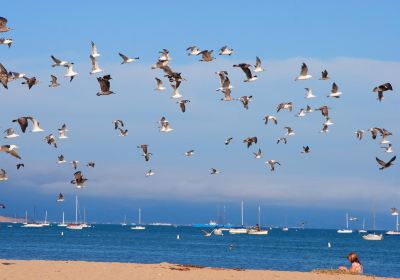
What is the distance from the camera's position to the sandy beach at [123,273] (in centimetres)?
3525

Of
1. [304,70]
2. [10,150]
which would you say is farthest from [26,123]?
[304,70]

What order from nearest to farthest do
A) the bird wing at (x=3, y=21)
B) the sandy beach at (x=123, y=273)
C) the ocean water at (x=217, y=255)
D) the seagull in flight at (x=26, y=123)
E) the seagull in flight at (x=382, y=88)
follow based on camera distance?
the sandy beach at (x=123, y=273), the bird wing at (x=3, y=21), the seagull in flight at (x=26, y=123), the seagull in flight at (x=382, y=88), the ocean water at (x=217, y=255)

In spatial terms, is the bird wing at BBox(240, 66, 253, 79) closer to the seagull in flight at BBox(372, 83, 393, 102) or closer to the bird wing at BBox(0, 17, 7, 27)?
the seagull in flight at BBox(372, 83, 393, 102)

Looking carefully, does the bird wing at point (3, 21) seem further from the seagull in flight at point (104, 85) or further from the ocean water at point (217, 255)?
the ocean water at point (217, 255)

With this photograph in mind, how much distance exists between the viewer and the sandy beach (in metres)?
35.2

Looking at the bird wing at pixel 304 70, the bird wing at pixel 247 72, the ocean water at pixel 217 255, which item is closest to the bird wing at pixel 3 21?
the bird wing at pixel 247 72

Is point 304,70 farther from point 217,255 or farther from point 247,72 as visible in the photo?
point 217,255

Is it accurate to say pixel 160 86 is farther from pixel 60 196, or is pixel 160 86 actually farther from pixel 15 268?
pixel 15 268

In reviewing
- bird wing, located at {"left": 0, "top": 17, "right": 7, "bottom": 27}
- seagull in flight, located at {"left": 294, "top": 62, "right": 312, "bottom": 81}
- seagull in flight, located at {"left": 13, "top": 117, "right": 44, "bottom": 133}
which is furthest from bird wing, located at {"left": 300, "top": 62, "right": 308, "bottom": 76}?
bird wing, located at {"left": 0, "top": 17, "right": 7, "bottom": 27}

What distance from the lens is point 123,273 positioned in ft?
123

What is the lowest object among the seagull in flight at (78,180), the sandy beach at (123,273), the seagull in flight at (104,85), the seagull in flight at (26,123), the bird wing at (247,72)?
the sandy beach at (123,273)

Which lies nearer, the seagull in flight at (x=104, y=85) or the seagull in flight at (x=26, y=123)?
the seagull in flight at (x=26, y=123)

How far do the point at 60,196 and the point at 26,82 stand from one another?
10.7 metres

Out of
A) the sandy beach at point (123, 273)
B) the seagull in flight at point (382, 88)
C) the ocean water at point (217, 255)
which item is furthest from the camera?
the ocean water at point (217, 255)
